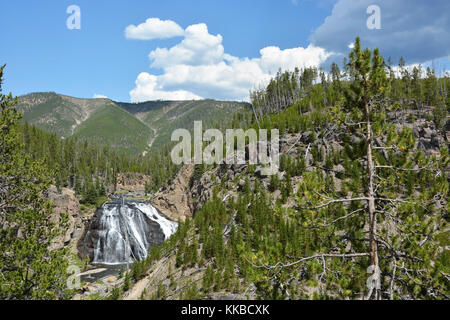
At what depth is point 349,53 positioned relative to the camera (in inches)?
299

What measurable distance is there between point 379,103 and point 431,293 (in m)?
4.93

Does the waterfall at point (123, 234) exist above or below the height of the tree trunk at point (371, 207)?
below

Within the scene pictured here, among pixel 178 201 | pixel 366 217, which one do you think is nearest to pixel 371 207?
pixel 366 217

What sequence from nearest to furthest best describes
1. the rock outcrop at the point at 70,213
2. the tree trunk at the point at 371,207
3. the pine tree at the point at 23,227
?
the tree trunk at the point at 371,207, the pine tree at the point at 23,227, the rock outcrop at the point at 70,213

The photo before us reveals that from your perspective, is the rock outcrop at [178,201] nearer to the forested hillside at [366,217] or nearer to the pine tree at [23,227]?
the pine tree at [23,227]

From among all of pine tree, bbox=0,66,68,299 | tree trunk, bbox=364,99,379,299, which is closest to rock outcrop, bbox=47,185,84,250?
pine tree, bbox=0,66,68,299

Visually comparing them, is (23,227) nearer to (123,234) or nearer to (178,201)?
(123,234)

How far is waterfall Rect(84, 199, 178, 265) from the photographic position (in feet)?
137

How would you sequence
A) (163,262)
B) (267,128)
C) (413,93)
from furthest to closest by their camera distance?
(413,93)
(267,128)
(163,262)

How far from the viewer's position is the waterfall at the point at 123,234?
4169 cm

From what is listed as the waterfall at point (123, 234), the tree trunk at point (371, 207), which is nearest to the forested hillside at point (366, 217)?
the tree trunk at point (371, 207)

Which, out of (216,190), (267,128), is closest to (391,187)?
(216,190)

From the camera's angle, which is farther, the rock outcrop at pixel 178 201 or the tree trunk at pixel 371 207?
the rock outcrop at pixel 178 201
